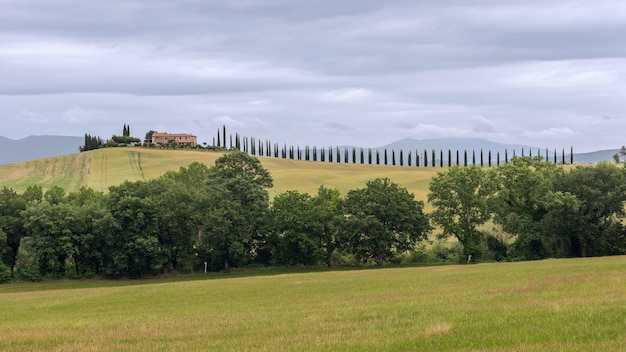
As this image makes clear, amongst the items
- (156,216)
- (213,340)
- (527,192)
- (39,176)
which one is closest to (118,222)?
(156,216)

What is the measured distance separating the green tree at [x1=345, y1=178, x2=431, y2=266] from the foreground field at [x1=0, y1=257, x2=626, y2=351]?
138 feet

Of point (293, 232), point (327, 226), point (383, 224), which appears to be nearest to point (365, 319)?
point (383, 224)

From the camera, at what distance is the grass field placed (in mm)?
155125

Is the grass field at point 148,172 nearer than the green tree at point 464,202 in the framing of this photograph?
No

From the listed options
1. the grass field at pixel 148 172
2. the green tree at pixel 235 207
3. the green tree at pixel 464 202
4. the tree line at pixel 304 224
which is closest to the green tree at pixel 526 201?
the tree line at pixel 304 224

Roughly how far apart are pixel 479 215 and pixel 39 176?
11470 cm

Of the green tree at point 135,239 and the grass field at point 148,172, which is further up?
the grass field at point 148,172

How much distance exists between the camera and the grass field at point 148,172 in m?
155

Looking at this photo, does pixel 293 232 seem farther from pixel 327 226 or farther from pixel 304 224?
pixel 327 226

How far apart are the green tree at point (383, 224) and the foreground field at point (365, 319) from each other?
138 ft

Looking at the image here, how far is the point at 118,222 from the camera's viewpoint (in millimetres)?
84688

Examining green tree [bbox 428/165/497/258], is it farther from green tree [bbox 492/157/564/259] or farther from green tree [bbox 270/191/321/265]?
green tree [bbox 270/191/321/265]

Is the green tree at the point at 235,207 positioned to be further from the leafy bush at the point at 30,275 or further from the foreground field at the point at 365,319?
the foreground field at the point at 365,319

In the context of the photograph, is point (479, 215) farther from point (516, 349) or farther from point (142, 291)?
point (516, 349)
